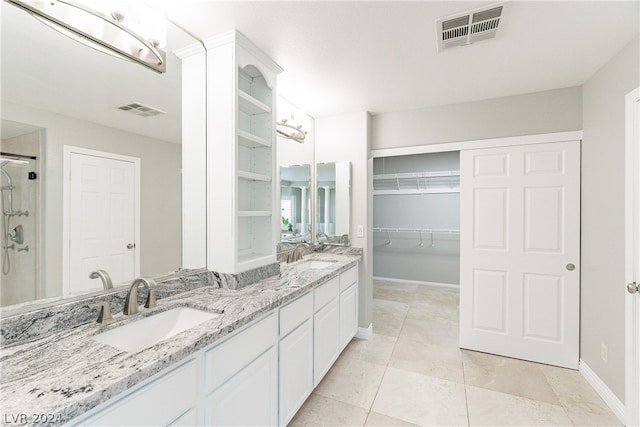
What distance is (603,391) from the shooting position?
2.13 meters

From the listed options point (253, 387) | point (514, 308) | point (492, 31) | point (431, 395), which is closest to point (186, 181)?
point (253, 387)

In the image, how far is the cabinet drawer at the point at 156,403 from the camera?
857mm

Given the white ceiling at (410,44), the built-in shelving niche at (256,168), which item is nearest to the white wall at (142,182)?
the built-in shelving niche at (256,168)

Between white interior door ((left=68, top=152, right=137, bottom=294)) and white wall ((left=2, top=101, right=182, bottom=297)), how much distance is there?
49mm

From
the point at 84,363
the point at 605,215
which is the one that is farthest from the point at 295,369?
the point at 605,215

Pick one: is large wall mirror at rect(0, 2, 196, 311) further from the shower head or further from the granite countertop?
the granite countertop

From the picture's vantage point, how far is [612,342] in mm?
2053

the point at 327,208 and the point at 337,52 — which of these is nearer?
the point at 337,52

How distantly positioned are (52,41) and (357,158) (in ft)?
8.22

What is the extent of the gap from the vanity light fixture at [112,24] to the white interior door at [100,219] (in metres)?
0.54

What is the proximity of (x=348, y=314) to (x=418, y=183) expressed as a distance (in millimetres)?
3347

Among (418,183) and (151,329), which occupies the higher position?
(418,183)

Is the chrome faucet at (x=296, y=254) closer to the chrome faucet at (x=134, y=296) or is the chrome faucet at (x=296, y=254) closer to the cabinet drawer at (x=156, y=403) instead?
the chrome faucet at (x=134, y=296)

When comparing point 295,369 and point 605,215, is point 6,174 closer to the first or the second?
Answer: point 295,369
